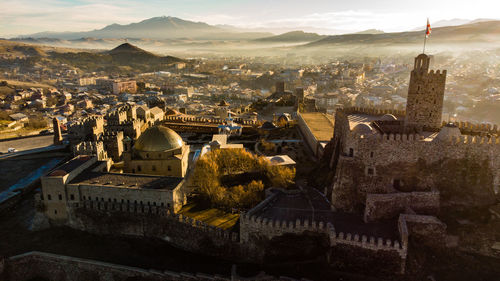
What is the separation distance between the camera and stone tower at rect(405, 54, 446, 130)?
2542 centimetres

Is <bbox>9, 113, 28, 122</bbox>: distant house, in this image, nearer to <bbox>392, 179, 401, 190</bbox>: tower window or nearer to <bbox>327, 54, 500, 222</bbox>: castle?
<bbox>327, 54, 500, 222</bbox>: castle

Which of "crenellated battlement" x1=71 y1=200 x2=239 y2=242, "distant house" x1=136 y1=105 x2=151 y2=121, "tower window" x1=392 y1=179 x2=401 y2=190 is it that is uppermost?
"distant house" x1=136 y1=105 x2=151 y2=121

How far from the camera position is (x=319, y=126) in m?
46.7

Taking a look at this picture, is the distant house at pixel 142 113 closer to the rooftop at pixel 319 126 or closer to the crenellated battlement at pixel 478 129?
the rooftop at pixel 319 126

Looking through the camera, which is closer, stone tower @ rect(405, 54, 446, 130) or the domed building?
stone tower @ rect(405, 54, 446, 130)

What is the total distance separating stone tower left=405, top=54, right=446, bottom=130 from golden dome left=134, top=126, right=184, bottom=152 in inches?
800

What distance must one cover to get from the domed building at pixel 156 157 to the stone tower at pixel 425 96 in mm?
20040

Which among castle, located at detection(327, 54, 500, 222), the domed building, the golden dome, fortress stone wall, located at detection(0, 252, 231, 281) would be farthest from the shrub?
fortress stone wall, located at detection(0, 252, 231, 281)

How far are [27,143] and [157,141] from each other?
3328cm

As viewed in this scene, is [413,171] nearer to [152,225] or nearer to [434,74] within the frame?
[434,74]

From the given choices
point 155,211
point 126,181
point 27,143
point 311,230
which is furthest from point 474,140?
point 27,143

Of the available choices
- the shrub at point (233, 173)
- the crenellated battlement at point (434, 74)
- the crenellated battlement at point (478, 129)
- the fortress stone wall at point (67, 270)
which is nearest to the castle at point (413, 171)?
the crenellated battlement at point (478, 129)

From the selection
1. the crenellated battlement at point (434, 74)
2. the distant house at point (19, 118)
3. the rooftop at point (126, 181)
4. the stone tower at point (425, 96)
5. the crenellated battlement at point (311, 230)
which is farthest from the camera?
the distant house at point (19, 118)

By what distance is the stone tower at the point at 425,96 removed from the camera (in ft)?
83.4
